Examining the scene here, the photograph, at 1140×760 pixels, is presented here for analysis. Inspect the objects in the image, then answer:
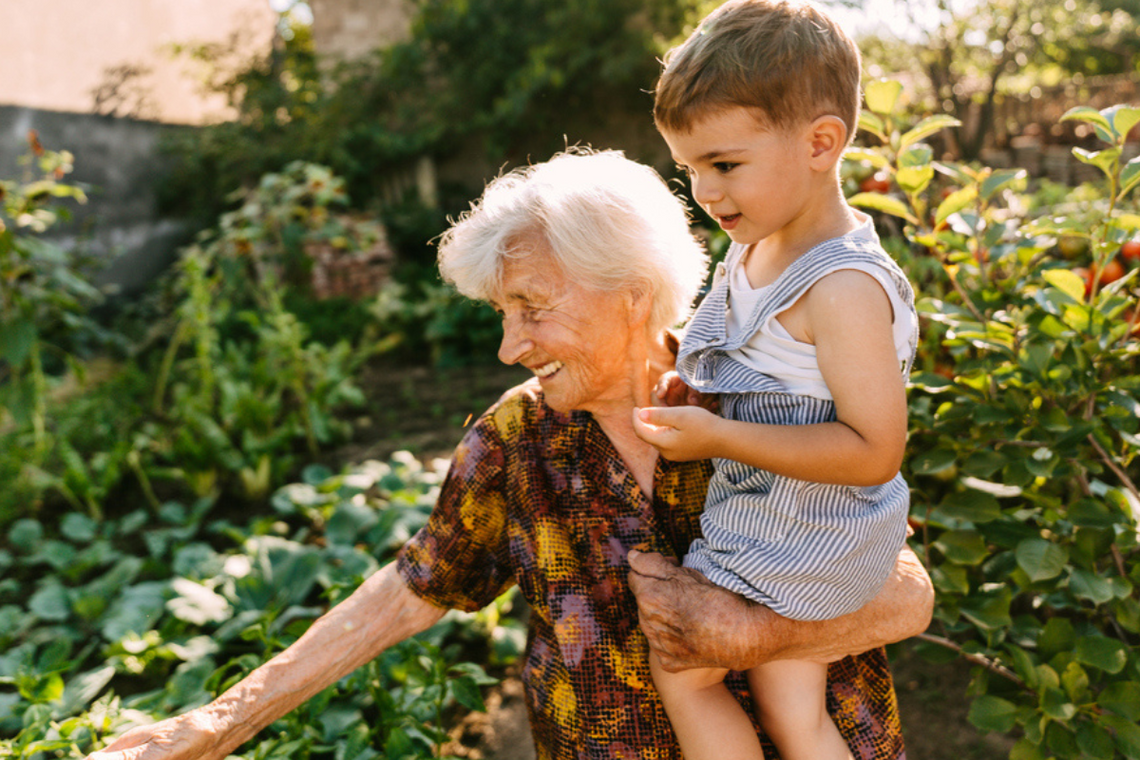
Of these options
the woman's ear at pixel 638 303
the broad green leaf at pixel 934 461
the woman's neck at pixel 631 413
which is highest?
the woman's ear at pixel 638 303

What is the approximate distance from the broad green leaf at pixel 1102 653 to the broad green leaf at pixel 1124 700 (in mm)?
30

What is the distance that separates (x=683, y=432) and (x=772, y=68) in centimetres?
54

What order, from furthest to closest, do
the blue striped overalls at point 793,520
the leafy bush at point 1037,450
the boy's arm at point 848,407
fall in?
the leafy bush at point 1037,450, the blue striped overalls at point 793,520, the boy's arm at point 848,407

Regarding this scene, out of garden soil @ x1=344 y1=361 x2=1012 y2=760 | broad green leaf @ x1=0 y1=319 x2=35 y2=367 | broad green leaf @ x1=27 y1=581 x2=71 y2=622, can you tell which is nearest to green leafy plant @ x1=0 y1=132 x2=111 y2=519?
broad green leaf @ x1=0 y1=319 x2=35 y2=367

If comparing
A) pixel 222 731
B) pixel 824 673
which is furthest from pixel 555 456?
pixel 222 731

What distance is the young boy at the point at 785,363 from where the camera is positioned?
3.53ft

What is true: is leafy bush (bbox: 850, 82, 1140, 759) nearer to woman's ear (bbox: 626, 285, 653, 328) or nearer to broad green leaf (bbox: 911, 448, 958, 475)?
broad green leaf (bbox: 911, 448, 958, 475)

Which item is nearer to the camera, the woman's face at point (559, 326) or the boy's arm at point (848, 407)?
the boy's arm at point (848, 407)

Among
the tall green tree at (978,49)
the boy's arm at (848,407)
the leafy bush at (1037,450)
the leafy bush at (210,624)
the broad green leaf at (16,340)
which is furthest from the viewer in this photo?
the tall green tree at (978,49)

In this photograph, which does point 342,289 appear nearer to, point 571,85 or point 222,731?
point 571,85

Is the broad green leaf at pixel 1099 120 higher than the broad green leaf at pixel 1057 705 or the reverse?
higher

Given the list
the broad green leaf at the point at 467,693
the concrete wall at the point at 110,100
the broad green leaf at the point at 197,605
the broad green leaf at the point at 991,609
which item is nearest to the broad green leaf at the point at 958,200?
the broad green leaf at the point at 991,609

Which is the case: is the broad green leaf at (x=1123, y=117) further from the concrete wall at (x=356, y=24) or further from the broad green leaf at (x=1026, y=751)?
the concrete wall at (x=356, y=24)

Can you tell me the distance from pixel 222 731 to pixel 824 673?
3.47ft
